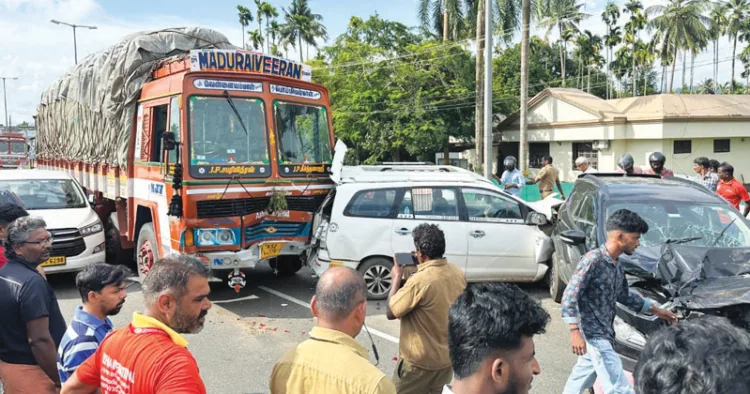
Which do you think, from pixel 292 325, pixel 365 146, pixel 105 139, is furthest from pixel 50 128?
pixel 365 146

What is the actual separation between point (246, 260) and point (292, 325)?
109cm

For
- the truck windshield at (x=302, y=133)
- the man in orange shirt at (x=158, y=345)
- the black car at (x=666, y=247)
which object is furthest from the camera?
the truck windshield at (x=302, y=133)

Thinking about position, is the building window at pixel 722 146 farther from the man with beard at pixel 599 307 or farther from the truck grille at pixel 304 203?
the man with beard at pixel 599 307

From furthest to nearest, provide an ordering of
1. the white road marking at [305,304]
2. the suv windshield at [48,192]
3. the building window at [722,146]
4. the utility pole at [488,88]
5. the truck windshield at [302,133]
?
the building window at [722,146] < the utility pole at [488,88] < the suv windshield at [48,192] < the truck windshield at [302,133] < the white road marking at [305,304]

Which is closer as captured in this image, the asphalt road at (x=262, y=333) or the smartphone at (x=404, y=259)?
the smartphone at (x=404, y=259)

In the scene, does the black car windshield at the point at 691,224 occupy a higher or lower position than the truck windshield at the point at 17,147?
lower

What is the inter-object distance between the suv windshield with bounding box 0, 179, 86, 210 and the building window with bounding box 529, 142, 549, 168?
27658 millimetres

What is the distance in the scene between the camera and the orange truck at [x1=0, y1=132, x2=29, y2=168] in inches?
1321

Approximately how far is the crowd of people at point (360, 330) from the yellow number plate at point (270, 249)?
367 centimetres

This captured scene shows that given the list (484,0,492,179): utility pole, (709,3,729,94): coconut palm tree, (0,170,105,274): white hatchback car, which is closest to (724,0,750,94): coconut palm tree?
(709,3,729,94): coconut palm tree

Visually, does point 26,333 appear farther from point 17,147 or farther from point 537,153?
point 17,147

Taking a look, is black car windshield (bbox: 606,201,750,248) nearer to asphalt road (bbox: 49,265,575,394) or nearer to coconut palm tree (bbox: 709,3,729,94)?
asphalt road (bbox: 49,265,575,394)

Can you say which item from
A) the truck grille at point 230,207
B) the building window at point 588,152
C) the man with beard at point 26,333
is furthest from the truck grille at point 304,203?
the building window at point 588,152

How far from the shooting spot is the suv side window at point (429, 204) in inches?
313
